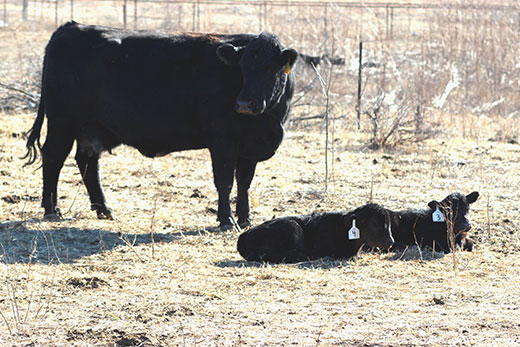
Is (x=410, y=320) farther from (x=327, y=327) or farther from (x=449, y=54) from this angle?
(x=449, y=54)

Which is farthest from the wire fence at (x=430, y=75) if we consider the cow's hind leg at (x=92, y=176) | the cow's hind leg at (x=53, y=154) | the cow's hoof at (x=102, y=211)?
the cow's hind leg at (x=53, y=154)

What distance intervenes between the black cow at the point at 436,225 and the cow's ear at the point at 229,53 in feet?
7.65

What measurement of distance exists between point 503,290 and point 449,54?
15.9 m

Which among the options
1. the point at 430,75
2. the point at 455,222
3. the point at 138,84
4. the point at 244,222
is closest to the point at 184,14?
the point at 430,75

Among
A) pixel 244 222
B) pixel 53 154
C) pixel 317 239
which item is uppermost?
pixel 53 154

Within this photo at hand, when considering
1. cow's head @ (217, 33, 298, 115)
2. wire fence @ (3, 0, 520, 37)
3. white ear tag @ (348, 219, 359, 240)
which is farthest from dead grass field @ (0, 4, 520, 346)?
wire fence @ (3, 0, 520, 37)

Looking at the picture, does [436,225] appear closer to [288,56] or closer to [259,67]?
[288,56]

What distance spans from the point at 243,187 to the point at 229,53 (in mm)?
1528

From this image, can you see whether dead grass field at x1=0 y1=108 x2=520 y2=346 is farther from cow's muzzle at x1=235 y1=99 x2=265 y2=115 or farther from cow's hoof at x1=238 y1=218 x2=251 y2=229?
cow's muzzle at x1=235 y1=99 x2=265 y2=115

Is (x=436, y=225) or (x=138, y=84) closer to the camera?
(x=436, y=225)

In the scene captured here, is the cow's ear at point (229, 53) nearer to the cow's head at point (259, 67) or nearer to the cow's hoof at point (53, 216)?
the cow's head at point (259, 67)

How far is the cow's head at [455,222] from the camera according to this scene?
791 centimetres

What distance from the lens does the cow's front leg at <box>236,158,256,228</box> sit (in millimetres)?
9266

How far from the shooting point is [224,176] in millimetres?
9047
